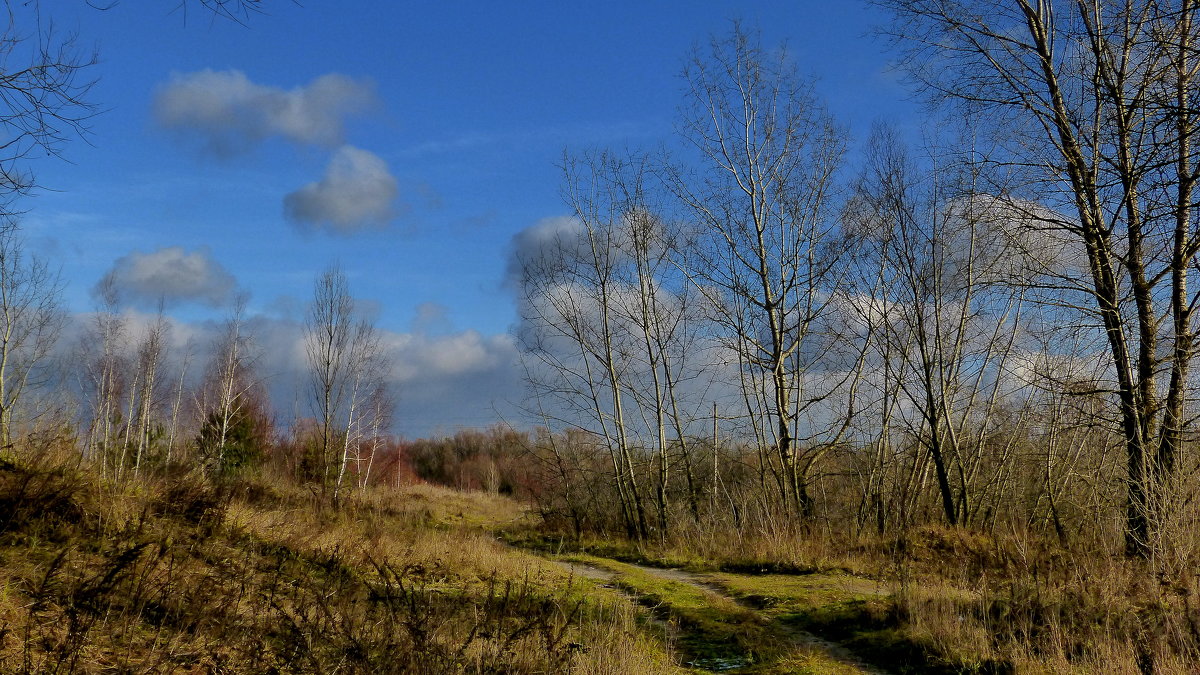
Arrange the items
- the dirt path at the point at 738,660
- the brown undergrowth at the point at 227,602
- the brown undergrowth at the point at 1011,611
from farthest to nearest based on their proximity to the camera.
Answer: the dirt path at the point at 738,660
the brown undergrowth at the point at 1011,611
the brown undergrowth at the point at 227,602

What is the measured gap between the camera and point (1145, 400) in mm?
9672

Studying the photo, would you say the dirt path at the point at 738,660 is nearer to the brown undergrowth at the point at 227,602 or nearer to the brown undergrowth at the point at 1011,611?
the brown undergrowth at the point at 1011,611

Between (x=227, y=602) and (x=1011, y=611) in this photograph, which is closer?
(x=227, y=602)

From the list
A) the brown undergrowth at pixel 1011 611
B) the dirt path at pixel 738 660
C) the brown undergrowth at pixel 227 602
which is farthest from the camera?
the dirt path at pixel 738 660

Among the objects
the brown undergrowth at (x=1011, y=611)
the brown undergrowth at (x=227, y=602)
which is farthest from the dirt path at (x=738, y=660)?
the brown undergrowth at (x=227, y=602)

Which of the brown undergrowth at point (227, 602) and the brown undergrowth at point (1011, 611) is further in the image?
the brown undergrowth at point (1011, 611)

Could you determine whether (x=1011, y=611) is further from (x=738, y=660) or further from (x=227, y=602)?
(x=227, y=602)

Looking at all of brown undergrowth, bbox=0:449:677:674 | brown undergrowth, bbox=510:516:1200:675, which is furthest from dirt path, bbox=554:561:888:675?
brown undergrowth, bbox=0:449:677:674

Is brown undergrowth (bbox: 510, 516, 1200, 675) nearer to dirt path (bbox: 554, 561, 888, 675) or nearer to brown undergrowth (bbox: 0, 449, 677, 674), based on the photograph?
dirt path (bbox: 554, 561, 888, 675)

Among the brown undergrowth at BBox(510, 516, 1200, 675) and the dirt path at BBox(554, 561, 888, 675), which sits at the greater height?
the brown undergrowth at BBox(510, 516, 1200, 675)

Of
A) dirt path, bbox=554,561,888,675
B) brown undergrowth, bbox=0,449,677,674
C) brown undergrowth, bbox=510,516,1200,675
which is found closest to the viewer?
brown undergrowth, bbox=0,449,677,674

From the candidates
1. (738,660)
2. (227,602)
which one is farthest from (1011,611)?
(227,602)

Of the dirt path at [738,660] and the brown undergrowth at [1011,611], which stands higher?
the brown undergrowth at [1011,611]

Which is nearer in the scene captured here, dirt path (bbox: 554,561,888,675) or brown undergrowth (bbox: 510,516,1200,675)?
brown undergrowth (bbox: 510,516,1200,675)
